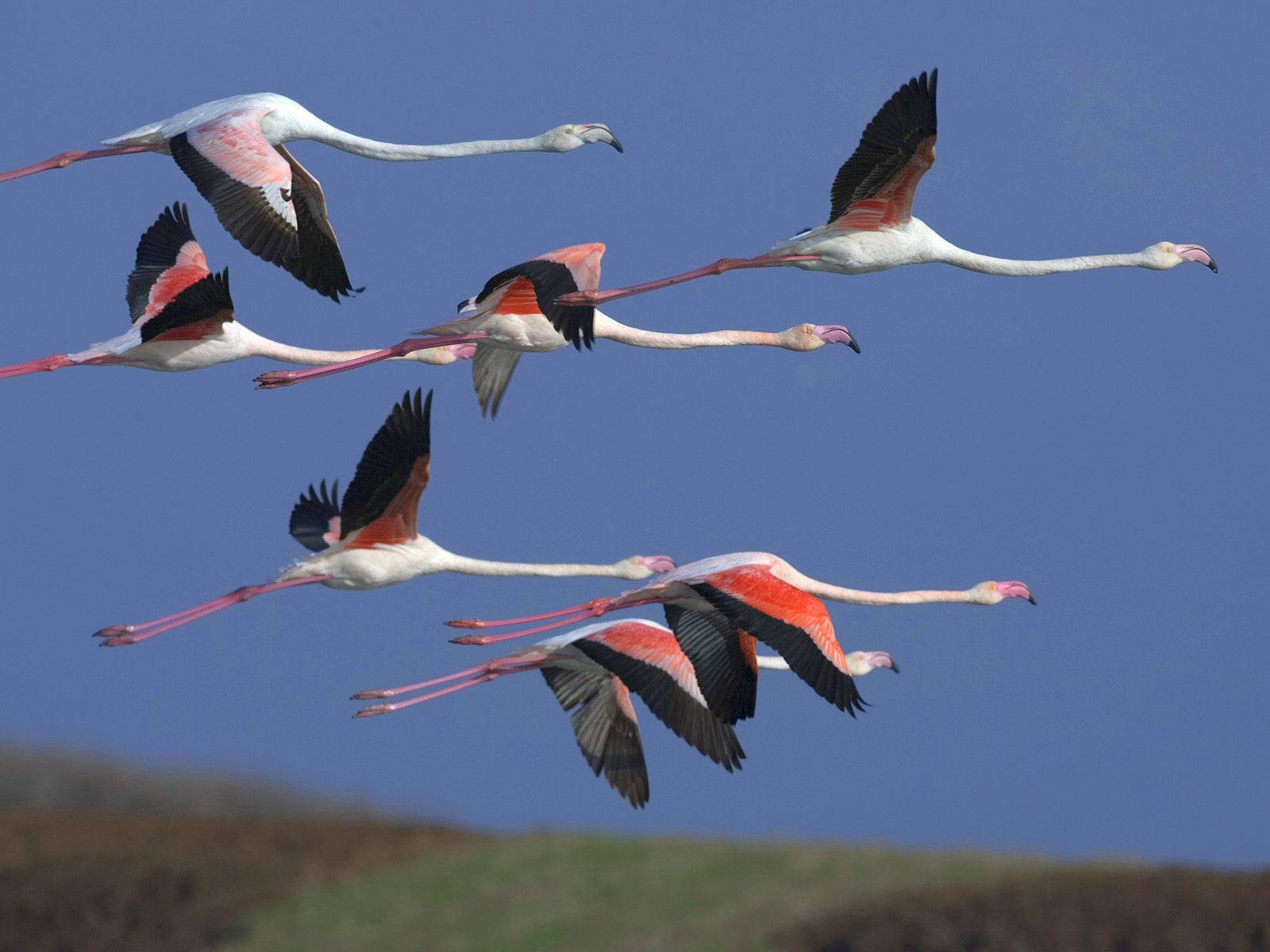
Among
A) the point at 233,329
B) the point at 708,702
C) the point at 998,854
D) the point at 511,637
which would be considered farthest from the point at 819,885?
the point at 233,329

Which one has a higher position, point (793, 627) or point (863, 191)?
point (863, 191)

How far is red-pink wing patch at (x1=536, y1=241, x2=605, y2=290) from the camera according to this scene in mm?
13125

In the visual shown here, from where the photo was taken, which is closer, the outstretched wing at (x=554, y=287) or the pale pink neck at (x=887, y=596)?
the outstretched wing at (x=554, y=287)

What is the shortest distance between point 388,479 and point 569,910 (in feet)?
24.1

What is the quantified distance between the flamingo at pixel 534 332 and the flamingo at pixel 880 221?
0.76 ft

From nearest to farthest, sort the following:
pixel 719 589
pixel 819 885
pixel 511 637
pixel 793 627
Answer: pixel 793 627 → pixel 719 589 → pixel 511 637 → pixel 819 885

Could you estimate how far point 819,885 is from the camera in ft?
63.0

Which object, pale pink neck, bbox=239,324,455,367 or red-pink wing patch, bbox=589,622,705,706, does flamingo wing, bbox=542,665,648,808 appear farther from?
pale pink neck, bbox=239,324,455,367

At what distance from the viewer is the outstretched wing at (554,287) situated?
12.4 m

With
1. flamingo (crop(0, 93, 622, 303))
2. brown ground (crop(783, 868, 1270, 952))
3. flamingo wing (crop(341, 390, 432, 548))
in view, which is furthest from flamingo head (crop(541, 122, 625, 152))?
brown ground (crop(783, 868, 1270, 952))

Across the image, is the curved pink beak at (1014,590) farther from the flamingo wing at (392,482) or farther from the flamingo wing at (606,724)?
the flamingo wing at (392,482)

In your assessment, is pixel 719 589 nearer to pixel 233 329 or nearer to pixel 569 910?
pixel 233 329

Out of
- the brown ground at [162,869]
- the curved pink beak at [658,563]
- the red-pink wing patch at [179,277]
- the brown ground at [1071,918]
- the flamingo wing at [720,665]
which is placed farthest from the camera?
the brown ground at [162,869]

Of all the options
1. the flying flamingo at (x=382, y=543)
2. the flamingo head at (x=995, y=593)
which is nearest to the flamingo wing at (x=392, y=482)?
the flying flamingo at (x=382, y=543)
